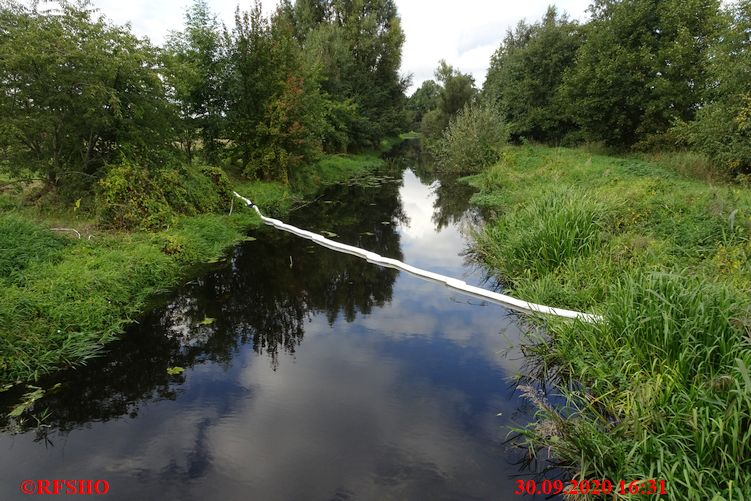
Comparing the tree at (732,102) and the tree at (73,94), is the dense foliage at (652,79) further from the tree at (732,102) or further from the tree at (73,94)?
the tree at (73,94)

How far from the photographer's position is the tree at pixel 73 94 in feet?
26.3

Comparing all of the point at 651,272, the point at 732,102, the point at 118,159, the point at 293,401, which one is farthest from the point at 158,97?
the point at 732,102

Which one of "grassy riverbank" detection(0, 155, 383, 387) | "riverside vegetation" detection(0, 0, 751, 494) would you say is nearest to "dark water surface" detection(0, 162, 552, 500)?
"grassy riverbank" detection(0, 155, 383, 387)

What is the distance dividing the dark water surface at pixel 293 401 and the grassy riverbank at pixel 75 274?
45 centimetres

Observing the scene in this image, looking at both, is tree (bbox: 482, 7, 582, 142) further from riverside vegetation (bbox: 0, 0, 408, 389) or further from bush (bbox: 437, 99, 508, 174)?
riverside vegetation (bbox: 0, 0, 408, 389)

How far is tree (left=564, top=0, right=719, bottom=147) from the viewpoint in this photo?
1770 cm

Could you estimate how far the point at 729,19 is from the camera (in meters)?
12.4

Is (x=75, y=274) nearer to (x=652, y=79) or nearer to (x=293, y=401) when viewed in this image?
(x=293, y=401)

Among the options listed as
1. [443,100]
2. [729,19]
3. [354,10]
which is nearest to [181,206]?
[729,19]

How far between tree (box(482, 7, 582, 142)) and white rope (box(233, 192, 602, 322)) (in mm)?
20212

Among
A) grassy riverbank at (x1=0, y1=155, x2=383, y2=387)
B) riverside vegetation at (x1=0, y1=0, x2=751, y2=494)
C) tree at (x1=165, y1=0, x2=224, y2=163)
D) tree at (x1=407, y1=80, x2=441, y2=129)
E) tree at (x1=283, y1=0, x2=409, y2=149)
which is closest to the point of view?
riverside vegetation at (x1=0, y1=0, x2=751, y2=494)

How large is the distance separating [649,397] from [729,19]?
1461cm

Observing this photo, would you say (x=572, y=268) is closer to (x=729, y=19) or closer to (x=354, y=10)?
(x=729, y=19)

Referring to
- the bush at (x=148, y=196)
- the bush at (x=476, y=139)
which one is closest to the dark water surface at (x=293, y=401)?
the bush at (x=148, y=196)
